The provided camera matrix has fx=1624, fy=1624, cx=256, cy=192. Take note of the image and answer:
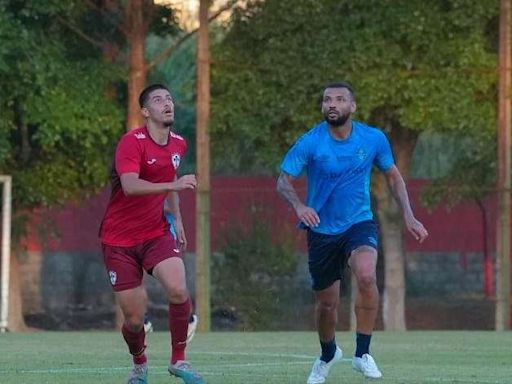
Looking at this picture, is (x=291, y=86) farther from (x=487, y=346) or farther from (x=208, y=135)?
(x=487, y=346)

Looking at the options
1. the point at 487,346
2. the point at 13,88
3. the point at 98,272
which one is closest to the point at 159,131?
the point at 487,346

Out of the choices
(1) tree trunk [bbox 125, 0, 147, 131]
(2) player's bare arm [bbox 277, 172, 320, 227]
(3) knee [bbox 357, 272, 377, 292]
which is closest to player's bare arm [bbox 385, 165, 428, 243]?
(3) knee [bbox 357, 272, 377, 292]

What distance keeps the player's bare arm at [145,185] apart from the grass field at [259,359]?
1.65 m

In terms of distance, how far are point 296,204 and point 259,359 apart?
3.24 metres

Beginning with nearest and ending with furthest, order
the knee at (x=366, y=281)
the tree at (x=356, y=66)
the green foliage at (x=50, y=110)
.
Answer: the knee at (x=366, y=281)
the green foliage at (x=50, y=110)
the tree at (x=356, y=66)

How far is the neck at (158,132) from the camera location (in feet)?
36.2

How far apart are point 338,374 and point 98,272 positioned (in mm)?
22133

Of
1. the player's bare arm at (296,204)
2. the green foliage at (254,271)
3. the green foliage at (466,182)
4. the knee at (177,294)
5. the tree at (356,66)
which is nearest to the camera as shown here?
the knee at (177,294)

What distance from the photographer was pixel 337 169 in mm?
11852

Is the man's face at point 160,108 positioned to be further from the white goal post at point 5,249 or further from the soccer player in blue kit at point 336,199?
the white goal post at point 5,249

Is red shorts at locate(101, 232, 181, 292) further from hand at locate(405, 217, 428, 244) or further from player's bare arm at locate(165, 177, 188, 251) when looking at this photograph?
hand at locate(405, 217, 428, 244)

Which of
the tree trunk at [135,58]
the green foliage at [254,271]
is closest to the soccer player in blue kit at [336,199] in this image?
the tree trunk at [135,58]

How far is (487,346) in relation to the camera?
1695cm

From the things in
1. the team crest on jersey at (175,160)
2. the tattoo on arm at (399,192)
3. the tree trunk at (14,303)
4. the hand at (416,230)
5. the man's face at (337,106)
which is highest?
the man's face at (337,106)
